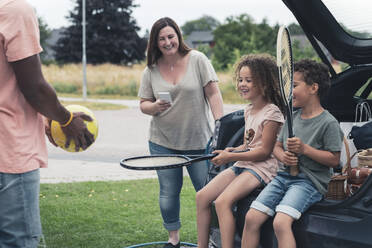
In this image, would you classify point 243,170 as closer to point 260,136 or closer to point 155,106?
point 260,136

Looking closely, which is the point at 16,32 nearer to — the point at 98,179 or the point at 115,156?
the point at 98,179

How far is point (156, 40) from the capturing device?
3.96m

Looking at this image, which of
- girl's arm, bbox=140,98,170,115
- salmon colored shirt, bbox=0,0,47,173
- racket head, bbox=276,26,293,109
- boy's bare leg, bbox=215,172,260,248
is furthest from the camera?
girl's arm, bbox=140,98,170,115

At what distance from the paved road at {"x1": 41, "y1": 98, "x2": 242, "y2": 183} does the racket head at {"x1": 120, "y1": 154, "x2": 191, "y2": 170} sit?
4308 mm

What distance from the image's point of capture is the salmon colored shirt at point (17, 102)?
83.6 inches

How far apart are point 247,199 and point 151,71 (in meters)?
1.54

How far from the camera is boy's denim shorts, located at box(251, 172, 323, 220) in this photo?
2566 mm

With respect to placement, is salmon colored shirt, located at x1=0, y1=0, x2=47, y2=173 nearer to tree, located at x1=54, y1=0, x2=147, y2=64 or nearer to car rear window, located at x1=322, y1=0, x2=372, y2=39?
car rear window, located at x1=322, y1=0, x2=372, y2=39

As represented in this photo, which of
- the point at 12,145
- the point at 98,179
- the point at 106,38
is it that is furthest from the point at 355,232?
the point at 106,38

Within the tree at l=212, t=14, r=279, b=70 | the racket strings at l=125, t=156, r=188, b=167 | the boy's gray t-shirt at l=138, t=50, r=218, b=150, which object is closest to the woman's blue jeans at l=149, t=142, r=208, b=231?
the boy's gray t-shirt at l=138, t=50, r=218, b=150

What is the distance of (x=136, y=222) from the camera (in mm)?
5168

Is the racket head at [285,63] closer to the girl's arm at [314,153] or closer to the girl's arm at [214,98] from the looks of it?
the girl's arm at [314,153]

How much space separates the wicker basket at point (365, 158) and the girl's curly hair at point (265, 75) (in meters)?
0.50

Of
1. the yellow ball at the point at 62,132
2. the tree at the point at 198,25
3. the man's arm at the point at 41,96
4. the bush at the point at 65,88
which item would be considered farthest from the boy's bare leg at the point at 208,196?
the tree at the point at 198,25
